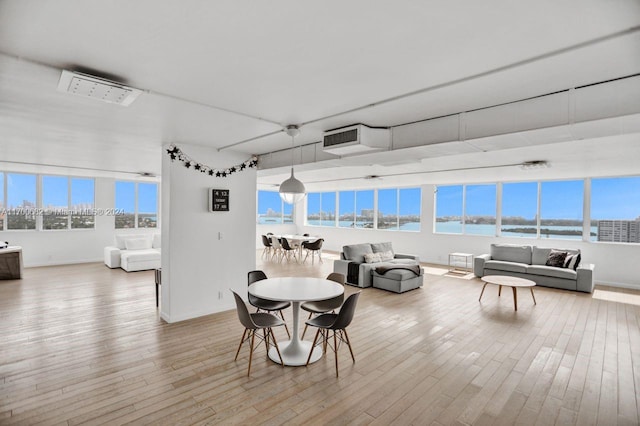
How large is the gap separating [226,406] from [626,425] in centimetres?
305

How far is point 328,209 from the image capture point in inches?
526

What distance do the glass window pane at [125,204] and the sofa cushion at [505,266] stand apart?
10337mm

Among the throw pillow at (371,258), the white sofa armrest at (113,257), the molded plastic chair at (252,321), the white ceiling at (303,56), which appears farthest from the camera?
the white sofa armrest at (113,257)

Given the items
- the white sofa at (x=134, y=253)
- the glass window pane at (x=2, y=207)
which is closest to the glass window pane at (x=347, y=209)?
the white sofa at (x=134, y=253)

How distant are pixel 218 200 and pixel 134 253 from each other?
4.97m

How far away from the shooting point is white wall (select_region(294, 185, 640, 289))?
7.05m

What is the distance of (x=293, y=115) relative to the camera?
3217 millimetres

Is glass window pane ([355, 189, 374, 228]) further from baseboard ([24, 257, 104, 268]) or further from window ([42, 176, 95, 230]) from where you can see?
window ([42, 176, 95, 230])

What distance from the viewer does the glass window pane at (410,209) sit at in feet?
34.9

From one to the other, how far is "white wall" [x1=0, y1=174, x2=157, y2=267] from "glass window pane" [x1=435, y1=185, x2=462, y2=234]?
9.45 metres

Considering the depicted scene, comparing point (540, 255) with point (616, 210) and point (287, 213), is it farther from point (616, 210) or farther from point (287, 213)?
point (287, 213)

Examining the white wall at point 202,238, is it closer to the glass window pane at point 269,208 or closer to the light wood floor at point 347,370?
the light wood floor at point 347,370

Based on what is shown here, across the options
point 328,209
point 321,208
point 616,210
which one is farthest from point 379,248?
point 321,208

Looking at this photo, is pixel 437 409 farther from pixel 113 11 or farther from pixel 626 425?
pixel 113 11
